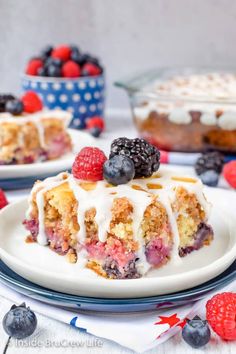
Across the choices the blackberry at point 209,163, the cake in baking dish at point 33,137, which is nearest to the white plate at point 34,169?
the cake in baking dish at point 33,137

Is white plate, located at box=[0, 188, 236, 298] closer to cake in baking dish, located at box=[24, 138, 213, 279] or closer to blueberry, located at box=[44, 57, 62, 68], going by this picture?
cake in baking dish, located at box=[24, 138, 213, 279]

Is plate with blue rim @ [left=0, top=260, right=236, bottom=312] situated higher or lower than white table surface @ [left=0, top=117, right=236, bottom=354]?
higher

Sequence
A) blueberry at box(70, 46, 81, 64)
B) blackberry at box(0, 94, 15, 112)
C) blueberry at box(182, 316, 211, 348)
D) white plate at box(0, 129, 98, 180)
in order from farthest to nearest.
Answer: blueberry at box(70, 46, 81, 64) < blackberry at box(0, 94, 15, 112) < white plate at box(0, 129, 98, 180) < blueberry at box(182, 316, 211, 348)

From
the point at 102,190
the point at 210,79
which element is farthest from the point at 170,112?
the point at 102,190

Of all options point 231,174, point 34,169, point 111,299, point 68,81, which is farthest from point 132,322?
point 68,81

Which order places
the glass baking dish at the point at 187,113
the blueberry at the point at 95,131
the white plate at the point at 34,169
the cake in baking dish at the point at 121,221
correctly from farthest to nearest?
the blueberry at the point at 95,131, the glass baking dish at the point at 187,113, the white plate at the point at 34,169, the cake in baking dish at the point at 121,221

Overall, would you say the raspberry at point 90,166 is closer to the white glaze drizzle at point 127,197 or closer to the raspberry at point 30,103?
the white glaze drizzle at point 127,197

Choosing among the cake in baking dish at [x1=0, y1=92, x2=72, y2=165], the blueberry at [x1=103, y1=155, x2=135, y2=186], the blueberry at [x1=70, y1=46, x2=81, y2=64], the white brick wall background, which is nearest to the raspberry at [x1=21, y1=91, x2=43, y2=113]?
the cake in baking dish at [x1=0, y1=92, x2=72, y2=165]

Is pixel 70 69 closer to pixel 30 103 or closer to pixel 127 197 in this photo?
pixel 30 103
